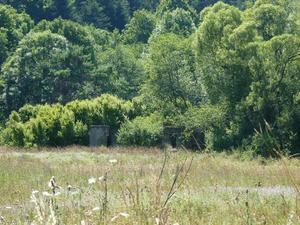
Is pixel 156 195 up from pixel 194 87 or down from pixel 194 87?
up

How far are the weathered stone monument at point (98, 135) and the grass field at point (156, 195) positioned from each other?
18.0m

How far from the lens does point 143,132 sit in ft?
141

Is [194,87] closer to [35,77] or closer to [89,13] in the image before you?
[35,77]

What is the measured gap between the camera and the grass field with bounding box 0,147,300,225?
3.56 metres

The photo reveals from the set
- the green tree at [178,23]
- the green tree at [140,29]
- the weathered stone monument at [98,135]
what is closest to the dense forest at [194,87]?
the weathered stone monument at [98,135]

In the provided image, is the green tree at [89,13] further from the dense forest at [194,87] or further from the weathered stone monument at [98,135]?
the weathered stone monument at [98,135]

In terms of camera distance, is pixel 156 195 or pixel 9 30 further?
pixel 9 30

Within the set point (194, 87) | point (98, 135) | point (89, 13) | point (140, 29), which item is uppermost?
point (89, 13)

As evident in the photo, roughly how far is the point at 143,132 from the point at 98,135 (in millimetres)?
4709

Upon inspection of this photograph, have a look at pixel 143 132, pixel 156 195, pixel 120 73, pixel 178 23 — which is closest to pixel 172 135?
pixel 143 132

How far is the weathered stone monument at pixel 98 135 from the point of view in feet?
152

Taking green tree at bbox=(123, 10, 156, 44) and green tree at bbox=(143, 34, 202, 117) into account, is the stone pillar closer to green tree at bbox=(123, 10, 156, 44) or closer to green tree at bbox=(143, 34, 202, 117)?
green tree at bbox=(143, 34, 202, 117)

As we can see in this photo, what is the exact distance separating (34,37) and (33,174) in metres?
52.0

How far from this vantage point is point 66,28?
79.2 meters
